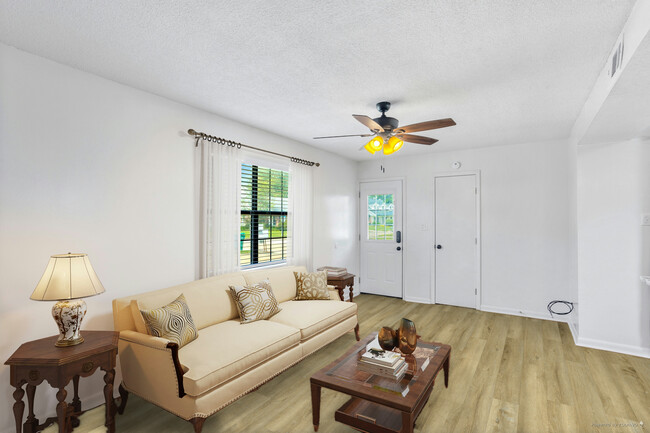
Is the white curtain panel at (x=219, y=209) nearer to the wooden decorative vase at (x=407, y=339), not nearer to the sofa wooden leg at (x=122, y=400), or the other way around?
the sofa wooden leg at (x=122, y=400)

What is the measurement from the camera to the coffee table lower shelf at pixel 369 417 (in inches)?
82.4

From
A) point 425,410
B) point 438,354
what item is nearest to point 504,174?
point 438,354

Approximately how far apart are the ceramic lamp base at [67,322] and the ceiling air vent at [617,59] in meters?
3.64

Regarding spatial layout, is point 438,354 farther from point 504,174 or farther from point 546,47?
point 504,174

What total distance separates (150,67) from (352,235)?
4298 millimetres

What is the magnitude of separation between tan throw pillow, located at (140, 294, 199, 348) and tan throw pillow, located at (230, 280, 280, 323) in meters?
0.52

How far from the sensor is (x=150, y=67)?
8.16ft

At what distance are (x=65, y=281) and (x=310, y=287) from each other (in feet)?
8.01

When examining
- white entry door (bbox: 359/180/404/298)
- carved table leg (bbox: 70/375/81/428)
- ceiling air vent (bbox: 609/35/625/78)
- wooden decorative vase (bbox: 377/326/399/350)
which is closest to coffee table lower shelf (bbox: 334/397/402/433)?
wooden decorative vase (bbox: 377/326/399/350)

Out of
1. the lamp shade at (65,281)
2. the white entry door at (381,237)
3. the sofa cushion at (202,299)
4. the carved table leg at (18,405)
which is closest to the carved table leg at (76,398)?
the carved table leg at (18,405)

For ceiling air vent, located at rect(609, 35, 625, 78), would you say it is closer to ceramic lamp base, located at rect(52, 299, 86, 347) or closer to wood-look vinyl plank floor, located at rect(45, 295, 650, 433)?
wood-look vinyl plank floor, located at rect(45, 295, 650, 433)

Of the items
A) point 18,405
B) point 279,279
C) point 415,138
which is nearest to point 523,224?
point 415,138

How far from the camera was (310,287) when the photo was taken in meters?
4.00

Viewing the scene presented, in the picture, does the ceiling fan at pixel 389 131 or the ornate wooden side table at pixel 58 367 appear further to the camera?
the ceiling fan at pixel 389 131
